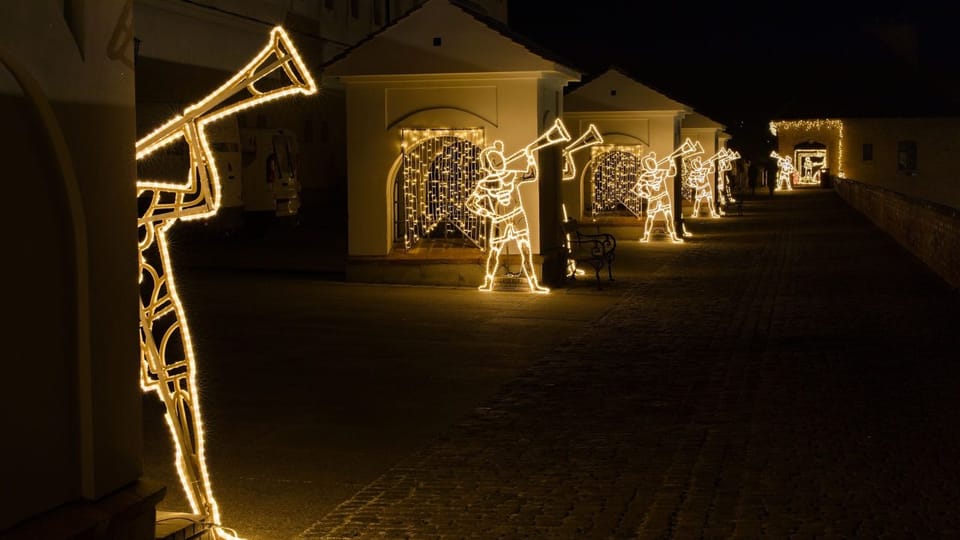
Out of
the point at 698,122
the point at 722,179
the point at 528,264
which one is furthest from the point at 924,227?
the point at 722,179

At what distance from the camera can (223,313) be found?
15977mm

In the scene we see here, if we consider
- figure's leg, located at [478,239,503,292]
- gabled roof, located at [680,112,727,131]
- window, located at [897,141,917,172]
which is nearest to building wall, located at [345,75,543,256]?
figure's leg, located at [478,239,503,292]

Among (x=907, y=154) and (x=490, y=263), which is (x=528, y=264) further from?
(x=907, y=154)

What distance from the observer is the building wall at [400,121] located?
19.7 meters

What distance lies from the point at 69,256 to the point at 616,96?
89.8 ft

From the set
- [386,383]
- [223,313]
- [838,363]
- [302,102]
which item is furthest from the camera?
[302,102]

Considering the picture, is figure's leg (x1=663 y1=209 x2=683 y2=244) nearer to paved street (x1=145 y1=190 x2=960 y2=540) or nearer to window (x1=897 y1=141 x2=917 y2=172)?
paved street (x1=145 y1=190 x2=960 y2=540)

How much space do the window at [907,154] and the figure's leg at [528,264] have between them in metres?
64.3

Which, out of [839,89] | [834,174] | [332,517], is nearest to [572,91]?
[332,517]

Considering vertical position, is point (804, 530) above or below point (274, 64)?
below

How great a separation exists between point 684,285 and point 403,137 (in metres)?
4.88

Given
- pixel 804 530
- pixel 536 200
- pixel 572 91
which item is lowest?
pixel 804 530

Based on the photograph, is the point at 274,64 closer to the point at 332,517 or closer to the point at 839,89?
the point at 332,517

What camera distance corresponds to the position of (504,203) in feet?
63.5
